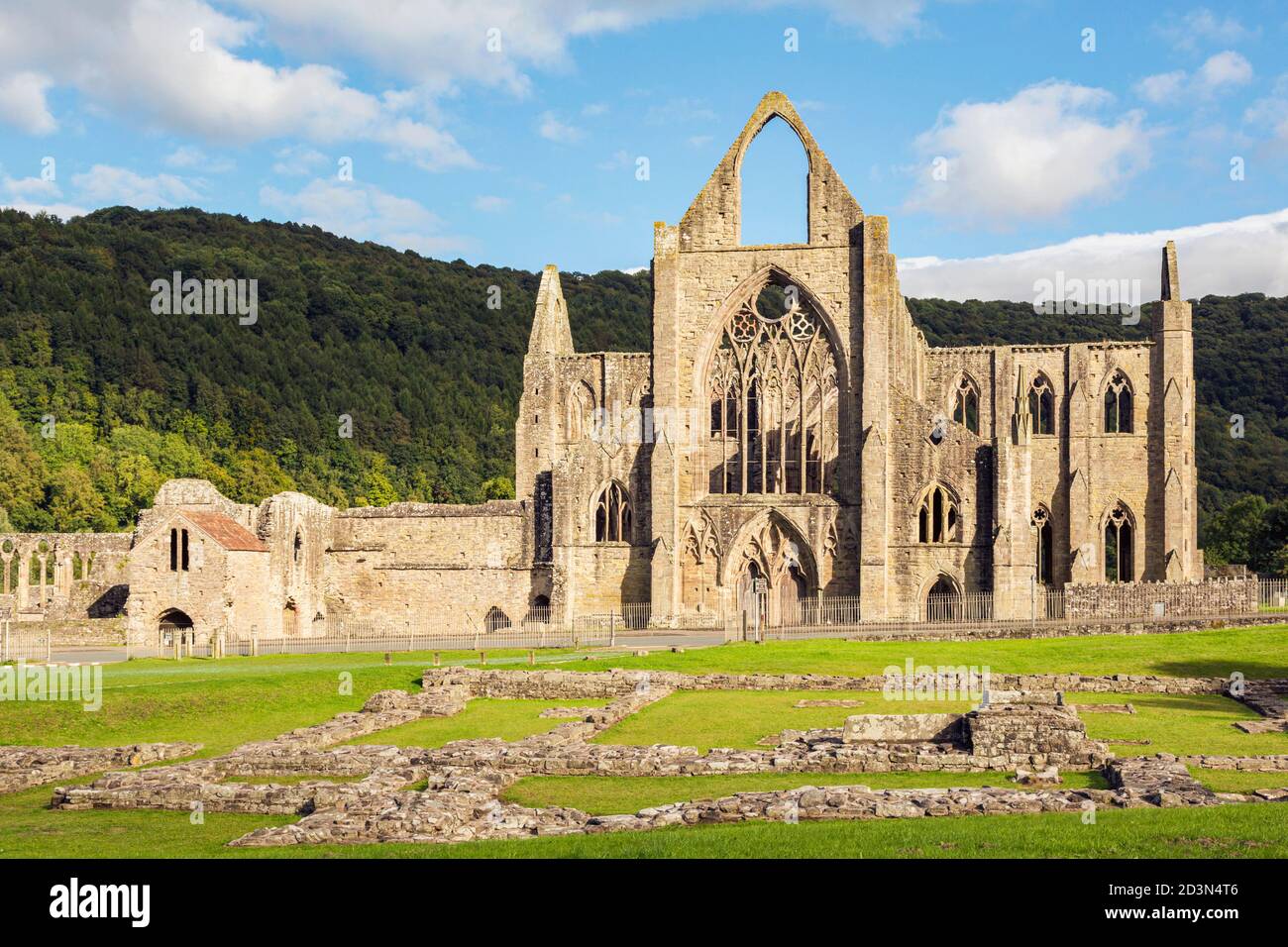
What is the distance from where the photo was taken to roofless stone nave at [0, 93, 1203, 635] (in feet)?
155

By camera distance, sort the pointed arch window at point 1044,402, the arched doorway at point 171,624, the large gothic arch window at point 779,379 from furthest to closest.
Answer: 1. the pointed arch window at point 1044,402
2. the large gothic arch window at point 779,379
3. the arched doorway at point 171,624

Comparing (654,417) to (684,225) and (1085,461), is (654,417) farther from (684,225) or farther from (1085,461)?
(1085,461)

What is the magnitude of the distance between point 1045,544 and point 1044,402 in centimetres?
640

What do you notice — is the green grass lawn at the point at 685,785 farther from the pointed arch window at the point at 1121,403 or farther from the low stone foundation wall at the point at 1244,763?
the pointed arch window at the point at 1121,403

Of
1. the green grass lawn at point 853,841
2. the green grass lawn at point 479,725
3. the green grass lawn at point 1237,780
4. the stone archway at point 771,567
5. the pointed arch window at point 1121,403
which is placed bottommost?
the green grass lawn at point 479,725

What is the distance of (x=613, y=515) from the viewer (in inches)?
2003

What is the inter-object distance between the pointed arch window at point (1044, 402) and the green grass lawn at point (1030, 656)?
72.7ft

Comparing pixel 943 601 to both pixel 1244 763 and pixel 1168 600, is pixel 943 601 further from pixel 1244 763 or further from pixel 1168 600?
pixel 1244 763

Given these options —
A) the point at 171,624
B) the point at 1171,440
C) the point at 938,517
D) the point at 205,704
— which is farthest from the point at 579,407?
the point at 205,704

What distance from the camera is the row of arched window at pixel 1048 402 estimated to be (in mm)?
59469

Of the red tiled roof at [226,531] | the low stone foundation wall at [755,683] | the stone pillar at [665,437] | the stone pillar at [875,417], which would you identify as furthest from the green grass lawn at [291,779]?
the stone pillar at [875,417]

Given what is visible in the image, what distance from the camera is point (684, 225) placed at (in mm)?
51000

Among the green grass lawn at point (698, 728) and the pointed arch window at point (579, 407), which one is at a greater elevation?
the pointed arch window at point (579, 407)
